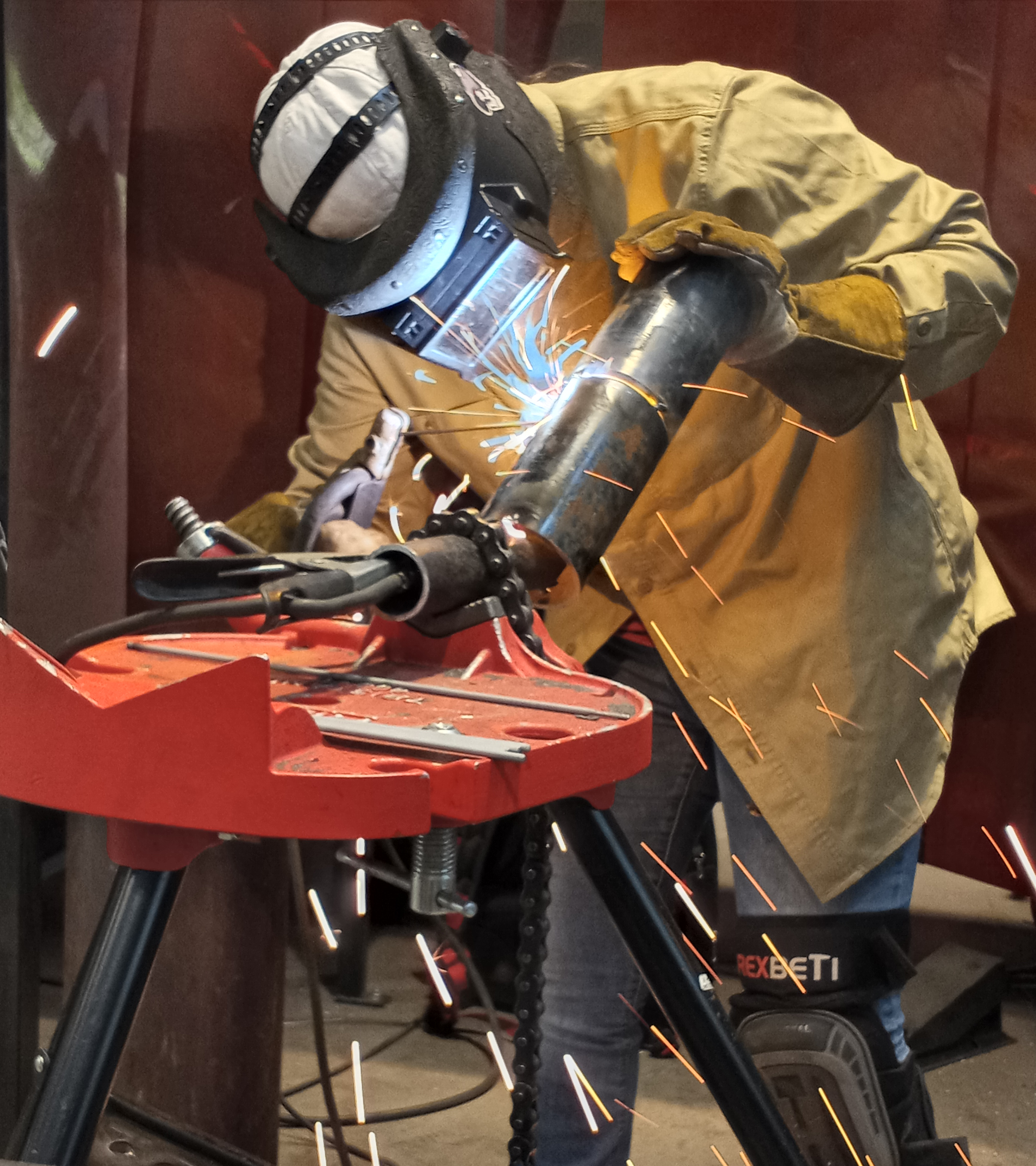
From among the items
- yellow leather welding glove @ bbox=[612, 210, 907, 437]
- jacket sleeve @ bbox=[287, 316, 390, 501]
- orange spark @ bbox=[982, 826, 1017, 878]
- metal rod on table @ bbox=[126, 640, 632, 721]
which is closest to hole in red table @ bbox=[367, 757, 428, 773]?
metal rod on table @ bbox=[126, 640, 632, 721]

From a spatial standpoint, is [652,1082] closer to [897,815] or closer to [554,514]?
[897,815]

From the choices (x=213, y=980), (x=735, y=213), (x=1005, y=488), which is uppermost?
(x=735, y=213)

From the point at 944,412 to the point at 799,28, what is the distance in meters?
0.67

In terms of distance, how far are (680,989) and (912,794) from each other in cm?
60

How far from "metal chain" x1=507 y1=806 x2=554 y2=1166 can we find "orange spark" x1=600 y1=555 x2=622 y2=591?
0.49m

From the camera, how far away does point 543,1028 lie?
1.47m

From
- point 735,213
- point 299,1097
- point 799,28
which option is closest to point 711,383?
point 735,213

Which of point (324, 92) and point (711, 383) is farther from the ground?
point (324, 92)

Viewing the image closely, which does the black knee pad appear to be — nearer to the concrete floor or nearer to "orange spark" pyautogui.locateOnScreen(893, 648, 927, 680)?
"orange spark" pyautogui.locateOnScreen(893, 648, 927, 680)

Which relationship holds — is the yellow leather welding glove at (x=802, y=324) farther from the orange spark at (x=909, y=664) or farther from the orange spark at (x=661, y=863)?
the orange spark at (x=661, y=863)

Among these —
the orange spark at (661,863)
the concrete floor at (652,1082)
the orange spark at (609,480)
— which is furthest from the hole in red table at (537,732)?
the concrete floor at (652,1082)

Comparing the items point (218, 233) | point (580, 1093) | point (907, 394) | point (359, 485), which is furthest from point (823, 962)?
point (218, 233)

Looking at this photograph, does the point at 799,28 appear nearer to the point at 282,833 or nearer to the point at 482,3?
the point at 482,3

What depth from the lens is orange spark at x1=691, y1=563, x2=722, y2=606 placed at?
1387 mm
